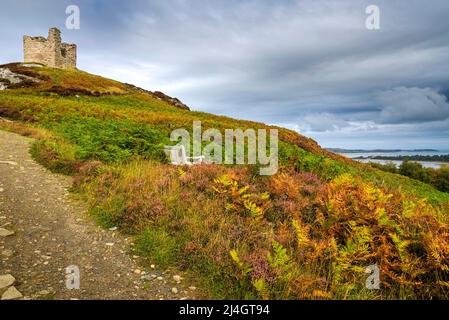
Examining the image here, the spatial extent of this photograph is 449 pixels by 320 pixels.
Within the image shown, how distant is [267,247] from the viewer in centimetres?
493

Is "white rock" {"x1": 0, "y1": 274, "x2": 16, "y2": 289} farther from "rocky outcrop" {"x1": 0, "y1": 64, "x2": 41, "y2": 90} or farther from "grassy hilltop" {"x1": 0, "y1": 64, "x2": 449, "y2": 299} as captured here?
"rocky outcrop" {"x1": 0, "y1": 64, "x2": 41, "y2": 90}

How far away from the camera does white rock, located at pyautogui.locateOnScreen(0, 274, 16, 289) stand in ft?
12.5

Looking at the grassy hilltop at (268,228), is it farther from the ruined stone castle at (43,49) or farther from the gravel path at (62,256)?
the ruined stone castle at (43,49)

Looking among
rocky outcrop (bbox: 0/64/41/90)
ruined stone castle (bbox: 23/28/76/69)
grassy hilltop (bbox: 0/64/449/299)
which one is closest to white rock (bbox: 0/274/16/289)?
grassy hilltop (bbox: 0/64/449/299)

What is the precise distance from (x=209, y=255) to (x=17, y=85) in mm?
43482

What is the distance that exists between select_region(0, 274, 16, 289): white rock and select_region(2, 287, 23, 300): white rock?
0.44 feet

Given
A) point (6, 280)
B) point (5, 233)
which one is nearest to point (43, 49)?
point (5, 233)

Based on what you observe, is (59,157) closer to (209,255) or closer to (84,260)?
(84,260)

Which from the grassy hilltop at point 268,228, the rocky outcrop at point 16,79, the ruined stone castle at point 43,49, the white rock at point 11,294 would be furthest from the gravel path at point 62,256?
the ruined stone castle at point 43,49

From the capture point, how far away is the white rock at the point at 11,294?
3.58 m

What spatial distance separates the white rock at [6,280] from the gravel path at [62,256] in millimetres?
12

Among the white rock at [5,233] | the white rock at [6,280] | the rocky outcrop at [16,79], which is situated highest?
the rocky outcrop at [16,79]

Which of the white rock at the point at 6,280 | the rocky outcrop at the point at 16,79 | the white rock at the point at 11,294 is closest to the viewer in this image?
the white rock at the point at 11,294
